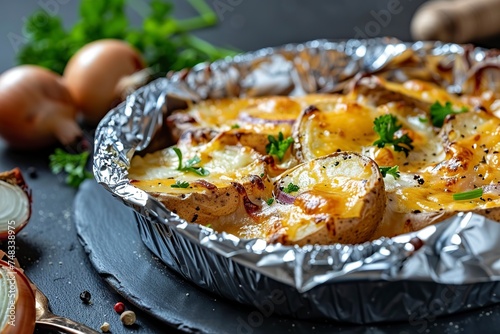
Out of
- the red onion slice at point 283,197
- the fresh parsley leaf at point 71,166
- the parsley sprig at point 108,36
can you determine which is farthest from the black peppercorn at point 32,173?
the red onion slice at point 283,197

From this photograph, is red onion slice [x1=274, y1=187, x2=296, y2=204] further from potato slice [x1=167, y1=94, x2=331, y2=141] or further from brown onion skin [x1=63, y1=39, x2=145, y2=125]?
brown onion skin [x1=63, y1=39, x2=145, y2=125]

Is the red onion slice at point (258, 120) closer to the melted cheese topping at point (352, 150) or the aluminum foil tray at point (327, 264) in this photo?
the melted cheese topping at point (352, 150)

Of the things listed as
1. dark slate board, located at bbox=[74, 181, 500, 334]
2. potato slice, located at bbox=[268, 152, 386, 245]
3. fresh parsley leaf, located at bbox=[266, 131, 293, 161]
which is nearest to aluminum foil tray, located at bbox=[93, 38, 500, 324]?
dark slate board, located at bbox=[74, 181, 500, 334]

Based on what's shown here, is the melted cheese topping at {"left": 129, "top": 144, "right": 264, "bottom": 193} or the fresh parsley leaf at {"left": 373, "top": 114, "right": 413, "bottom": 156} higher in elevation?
the fresh parsley leaf at {"left": 373, "top": 114, "right": 413, "bottom": 156}

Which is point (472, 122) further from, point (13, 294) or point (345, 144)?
point (13, 294)

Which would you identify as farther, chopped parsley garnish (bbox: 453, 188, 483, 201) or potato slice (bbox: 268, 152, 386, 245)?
chopped parsley garnish (bbox: 453, 188, 483, 201)

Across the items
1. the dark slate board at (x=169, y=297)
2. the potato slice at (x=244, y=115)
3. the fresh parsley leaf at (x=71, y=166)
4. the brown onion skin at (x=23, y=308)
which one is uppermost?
the potato slice at (x=244, y=115)

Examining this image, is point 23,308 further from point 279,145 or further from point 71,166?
point 71,166

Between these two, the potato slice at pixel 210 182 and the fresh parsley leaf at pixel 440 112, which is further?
the fresh parsley leaf at pixel 440 112
